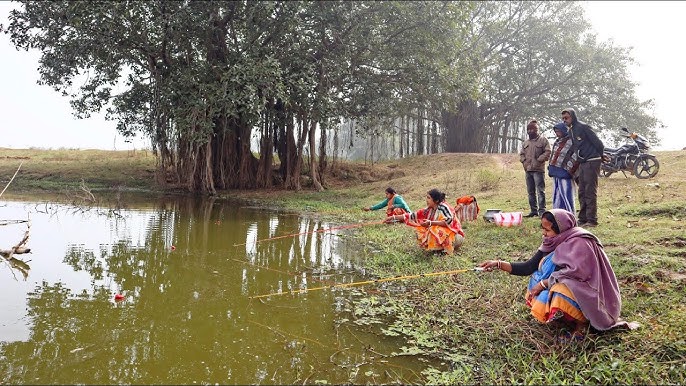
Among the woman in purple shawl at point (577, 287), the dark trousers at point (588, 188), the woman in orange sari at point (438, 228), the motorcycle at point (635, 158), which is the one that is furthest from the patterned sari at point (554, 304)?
the motorcycle at point (635, 158)

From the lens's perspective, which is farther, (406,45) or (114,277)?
(406,45)

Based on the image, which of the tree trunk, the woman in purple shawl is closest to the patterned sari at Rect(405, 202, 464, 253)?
the woman in purple shawl

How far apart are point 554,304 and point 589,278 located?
0.30 meters

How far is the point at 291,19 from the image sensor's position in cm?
1195

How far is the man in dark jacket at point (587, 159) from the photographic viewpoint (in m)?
6.62

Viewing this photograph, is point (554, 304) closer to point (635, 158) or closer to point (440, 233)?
point (440, 233)

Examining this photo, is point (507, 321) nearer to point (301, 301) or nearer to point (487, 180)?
point (301, 301)

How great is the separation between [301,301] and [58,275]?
2538 mm

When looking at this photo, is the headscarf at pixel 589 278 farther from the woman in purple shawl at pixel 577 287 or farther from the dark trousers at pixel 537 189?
the dark trousers at pixel 537 189

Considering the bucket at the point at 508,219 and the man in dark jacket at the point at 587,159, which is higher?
the man in dark jacket at the point at 587,159

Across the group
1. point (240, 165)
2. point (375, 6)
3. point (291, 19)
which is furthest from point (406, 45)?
point (240, 165)

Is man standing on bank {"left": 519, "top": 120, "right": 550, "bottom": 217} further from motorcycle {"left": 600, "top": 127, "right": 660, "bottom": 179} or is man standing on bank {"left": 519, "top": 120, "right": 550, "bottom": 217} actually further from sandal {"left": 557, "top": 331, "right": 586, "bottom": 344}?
sandal {"left": 557, "top": 331, "right": 586, "bottom": 344}

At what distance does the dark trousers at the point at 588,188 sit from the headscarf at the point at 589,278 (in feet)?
12.3

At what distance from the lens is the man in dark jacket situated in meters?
6.62
